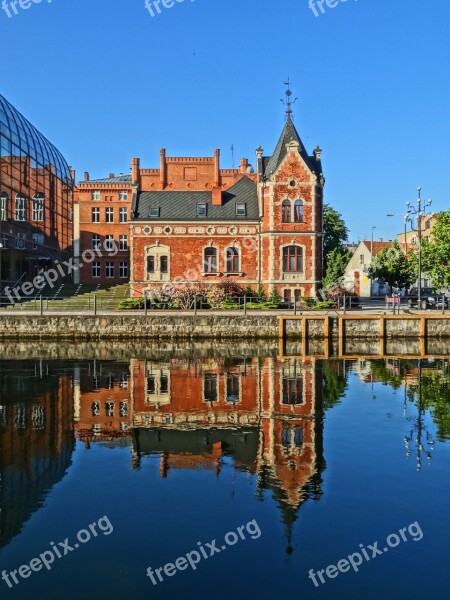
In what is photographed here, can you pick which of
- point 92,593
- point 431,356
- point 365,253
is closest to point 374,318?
point 431,356

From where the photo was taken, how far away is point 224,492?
11266mm

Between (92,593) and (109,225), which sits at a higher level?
(109,225)

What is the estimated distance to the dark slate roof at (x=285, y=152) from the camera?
4878 centimetres

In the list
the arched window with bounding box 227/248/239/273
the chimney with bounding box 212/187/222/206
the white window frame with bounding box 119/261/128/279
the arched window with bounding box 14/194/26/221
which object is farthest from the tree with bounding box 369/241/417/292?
the arched window with bounding box 14/194/26/221

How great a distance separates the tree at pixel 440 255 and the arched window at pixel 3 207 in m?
31.6

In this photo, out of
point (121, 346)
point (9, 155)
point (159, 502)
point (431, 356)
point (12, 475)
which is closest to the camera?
point (159, 502)

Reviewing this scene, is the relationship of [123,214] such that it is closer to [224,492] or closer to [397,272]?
[397,272]

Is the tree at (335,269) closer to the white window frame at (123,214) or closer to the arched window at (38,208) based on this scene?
the arched window at (38,208)

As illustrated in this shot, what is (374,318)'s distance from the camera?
37.1 metres

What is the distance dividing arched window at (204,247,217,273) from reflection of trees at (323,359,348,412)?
70.9 feet

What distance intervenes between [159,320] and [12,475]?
25074mm

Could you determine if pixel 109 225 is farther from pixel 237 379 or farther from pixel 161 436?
pixel 161 436

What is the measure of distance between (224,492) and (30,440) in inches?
236

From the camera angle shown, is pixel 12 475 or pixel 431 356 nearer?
pixel 12 475
